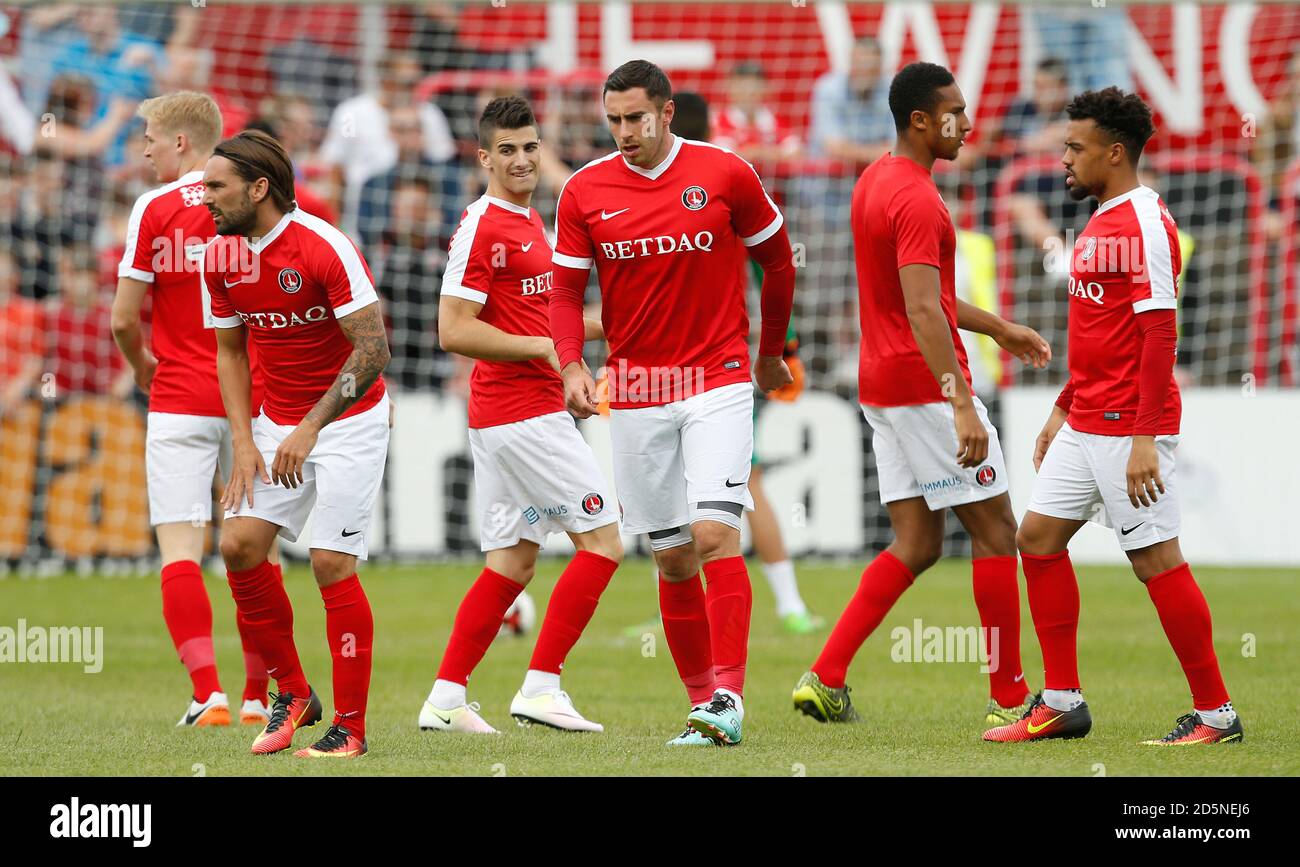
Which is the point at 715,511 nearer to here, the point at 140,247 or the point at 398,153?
the point at 140,247

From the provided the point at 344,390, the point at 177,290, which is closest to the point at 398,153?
the point at 177,290

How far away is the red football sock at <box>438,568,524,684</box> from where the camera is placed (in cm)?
695

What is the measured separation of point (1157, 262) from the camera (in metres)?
6.05

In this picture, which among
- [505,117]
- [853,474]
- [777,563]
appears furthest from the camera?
[853,474]

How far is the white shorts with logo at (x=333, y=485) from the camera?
19.6ft

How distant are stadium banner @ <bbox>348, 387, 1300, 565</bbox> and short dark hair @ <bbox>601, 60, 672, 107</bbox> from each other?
626 centimetres

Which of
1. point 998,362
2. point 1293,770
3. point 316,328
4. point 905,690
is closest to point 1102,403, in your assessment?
point 1293,770

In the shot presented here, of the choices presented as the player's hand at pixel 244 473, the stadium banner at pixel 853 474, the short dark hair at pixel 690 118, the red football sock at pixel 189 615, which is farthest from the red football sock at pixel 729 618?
the stadium banner at pixel 853 474

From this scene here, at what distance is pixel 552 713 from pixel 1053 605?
1932 millimetres

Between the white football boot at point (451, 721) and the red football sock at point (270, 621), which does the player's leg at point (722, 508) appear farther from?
the red football sock at point (270, 621)

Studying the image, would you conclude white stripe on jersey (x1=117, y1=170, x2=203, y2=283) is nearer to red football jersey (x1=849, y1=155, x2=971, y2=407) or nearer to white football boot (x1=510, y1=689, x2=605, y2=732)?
white football boot (x1=510, y1=689, x2=605, y2=732)

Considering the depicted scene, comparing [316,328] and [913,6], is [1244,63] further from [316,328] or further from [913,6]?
[316,328]

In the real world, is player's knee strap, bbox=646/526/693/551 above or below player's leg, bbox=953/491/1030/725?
above

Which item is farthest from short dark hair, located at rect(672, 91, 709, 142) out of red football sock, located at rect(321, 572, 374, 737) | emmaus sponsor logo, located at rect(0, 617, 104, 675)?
Result: emmaus sponsor logo, located at rect(0, 617, 104, 675)
